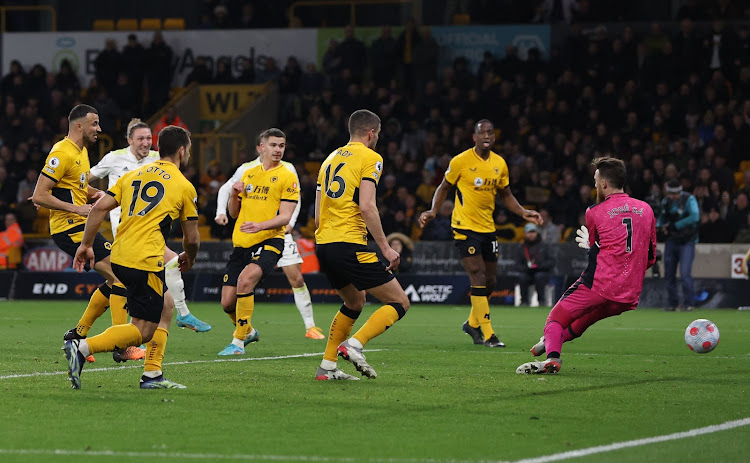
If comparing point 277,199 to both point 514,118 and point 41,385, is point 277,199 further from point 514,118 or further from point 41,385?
point 514,118

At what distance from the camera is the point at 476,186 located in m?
14.0

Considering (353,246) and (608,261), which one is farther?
(608,261)

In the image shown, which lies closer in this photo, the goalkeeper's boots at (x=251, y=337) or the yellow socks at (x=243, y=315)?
the yellow socks at (x=243, y=315)

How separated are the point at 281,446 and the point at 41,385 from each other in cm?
344

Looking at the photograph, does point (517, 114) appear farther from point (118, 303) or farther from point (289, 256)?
point (118, 303)

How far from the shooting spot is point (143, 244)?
892 cm

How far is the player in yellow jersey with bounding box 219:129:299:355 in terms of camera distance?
1266 cm

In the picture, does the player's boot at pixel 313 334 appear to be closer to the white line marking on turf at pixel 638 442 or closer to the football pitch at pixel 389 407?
the football pitch at pixel 389 407

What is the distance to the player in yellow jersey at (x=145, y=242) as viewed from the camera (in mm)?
8883

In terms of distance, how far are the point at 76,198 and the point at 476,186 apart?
Result: 4.57 metres

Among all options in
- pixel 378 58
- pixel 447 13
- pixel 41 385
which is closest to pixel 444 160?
pixel 378 58

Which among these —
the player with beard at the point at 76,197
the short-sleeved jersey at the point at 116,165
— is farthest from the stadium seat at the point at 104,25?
the player with beard at the point at 76,197

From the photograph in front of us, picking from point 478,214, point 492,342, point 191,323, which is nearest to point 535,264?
point 478,214

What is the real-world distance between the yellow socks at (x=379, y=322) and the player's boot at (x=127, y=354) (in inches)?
97.2
